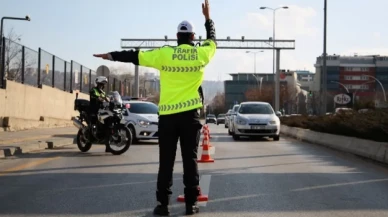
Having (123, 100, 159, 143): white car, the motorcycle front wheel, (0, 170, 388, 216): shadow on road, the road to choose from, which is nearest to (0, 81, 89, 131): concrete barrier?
(123, 100, 159, 143): white car

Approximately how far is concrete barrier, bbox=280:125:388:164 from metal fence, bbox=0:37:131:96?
12017 mm

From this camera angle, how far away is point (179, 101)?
6508 mm

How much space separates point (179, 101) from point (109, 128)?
7.83 metres

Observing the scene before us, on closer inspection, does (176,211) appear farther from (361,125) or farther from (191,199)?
(361,125)

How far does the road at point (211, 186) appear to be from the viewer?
7043 millimetres

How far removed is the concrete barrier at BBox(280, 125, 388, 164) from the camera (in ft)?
45.5

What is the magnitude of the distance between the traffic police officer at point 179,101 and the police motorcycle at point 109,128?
7.55 metres

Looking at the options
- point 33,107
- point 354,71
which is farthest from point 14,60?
point 354,71

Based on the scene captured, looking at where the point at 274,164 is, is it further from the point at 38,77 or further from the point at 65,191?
the point at 38,77

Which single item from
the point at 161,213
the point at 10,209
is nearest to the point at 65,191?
the point at 10,209

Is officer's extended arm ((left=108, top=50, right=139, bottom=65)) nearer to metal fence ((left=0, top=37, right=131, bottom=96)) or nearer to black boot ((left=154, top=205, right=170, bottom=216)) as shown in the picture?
black boot ((left=154, top=205, right=170, bottom=216))

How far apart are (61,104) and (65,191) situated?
24271 mm

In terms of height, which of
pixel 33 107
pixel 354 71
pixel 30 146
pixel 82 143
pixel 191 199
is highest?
pixel 354 71

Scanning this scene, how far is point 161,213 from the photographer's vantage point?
6.50 metres
